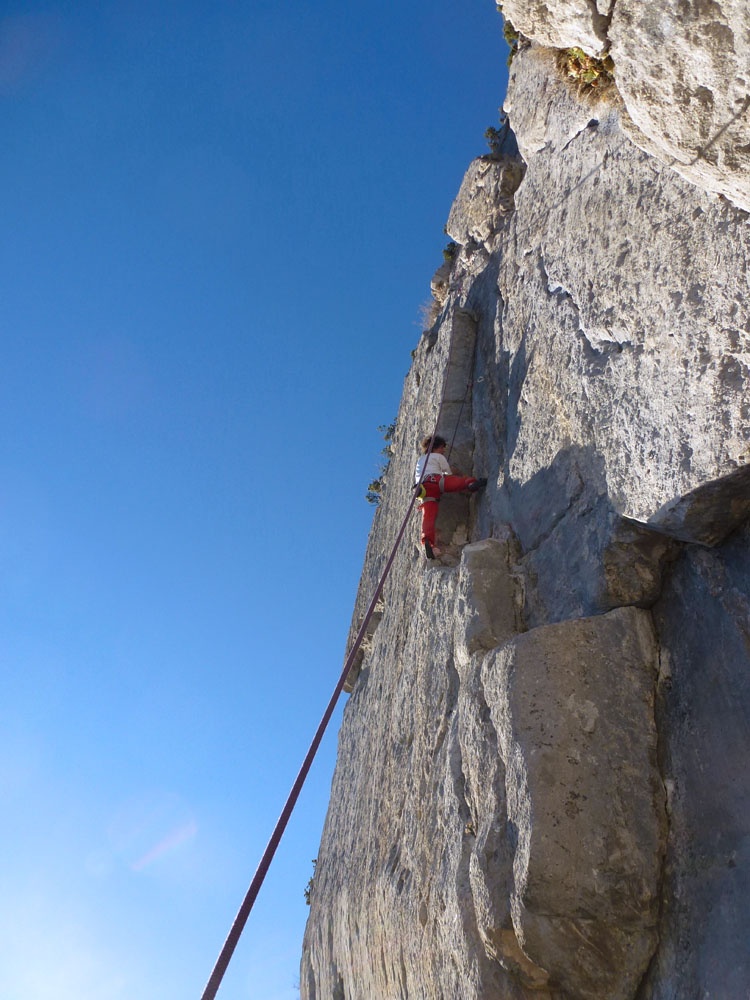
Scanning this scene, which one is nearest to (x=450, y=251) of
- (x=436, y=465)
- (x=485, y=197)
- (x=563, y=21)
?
(x=485, y=197)

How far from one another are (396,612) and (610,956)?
187 inches

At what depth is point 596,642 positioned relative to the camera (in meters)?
4.32

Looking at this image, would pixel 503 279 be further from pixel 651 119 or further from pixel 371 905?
pixel 371 905

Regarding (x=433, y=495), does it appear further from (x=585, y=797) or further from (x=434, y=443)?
(x=585, y=797)

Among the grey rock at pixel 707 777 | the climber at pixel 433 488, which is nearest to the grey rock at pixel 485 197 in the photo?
the climber at pixel 433 488

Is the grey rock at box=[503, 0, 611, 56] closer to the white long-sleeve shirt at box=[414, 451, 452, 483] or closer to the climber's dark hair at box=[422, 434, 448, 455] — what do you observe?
the white long-sleeve shirt at box=[414, 451, 452, 483]

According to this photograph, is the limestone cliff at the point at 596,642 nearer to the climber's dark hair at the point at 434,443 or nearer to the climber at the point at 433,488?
the climber at the point at 433,488

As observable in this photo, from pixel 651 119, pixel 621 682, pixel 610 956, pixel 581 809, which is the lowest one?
pixel 610 956

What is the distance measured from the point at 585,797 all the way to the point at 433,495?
3.93m

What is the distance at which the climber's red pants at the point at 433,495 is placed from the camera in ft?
24.2

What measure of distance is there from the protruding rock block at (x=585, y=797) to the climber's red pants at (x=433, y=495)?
295 centimetres

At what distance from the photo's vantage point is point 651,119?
3258 mm

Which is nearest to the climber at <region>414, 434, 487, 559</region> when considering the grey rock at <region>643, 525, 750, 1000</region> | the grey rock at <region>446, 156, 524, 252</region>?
the grey rock at <region>446, 156, 524, 252</region>

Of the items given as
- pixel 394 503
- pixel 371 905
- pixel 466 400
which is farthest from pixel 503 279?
pixel 371 905
